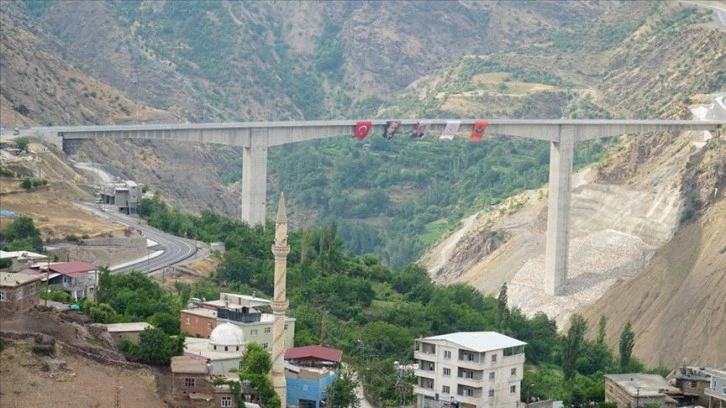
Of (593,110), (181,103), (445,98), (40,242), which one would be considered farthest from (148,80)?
(40,242)

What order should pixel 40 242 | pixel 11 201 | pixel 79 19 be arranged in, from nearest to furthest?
pixel 40 242, pixel 11 201, pixel 79 19

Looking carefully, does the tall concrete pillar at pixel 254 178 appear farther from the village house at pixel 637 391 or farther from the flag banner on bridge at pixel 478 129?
the village house at pixel 637 391

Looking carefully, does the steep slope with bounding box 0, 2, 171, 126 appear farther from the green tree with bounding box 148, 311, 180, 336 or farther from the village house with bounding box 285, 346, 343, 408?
the village house with bounding box 285, 346, 343, 408

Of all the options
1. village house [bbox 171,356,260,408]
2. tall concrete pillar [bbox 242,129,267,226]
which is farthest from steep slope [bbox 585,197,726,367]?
village house [bbox 171,356,260,408]

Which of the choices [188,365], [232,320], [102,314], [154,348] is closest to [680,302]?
[232,320]

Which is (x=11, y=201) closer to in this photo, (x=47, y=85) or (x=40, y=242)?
(x=40, y=242)

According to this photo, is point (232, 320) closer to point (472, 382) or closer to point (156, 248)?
point (472, 382)
